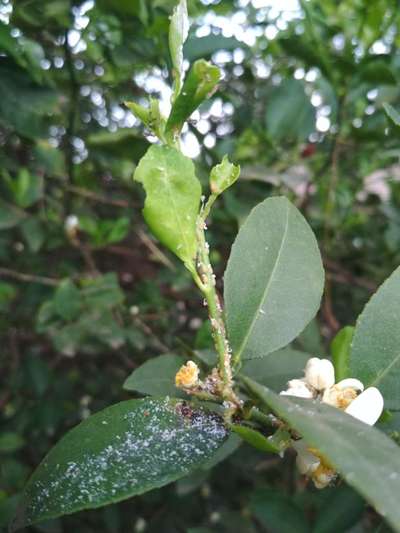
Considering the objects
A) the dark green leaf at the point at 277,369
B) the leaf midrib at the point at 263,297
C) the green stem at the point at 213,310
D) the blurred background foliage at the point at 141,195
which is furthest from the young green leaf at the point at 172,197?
the blurred background foliage at the point at 141,195

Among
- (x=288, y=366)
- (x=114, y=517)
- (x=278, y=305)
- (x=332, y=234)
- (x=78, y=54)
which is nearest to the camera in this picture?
(x=278, y=305)

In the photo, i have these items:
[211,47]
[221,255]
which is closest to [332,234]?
[221,255]

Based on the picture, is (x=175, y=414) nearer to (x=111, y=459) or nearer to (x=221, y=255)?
(x=111, y=459)

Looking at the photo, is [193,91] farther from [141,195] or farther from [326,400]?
[141,195]

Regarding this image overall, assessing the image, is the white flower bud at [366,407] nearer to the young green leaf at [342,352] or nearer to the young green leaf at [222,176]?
the young green leaf at [342,352]

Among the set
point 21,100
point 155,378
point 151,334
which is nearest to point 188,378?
point 155,378

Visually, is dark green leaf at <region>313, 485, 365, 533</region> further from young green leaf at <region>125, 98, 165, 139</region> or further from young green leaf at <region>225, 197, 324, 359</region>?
young green leaf at <region>125, 98, 165, 139</region>

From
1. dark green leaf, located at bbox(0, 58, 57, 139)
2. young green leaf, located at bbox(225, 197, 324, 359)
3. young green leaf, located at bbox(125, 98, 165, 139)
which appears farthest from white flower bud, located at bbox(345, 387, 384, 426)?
dark green leaf, located at bbox(0, 58, 57, 139)

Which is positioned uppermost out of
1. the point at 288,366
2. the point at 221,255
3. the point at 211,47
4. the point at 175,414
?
the point at 211,47
